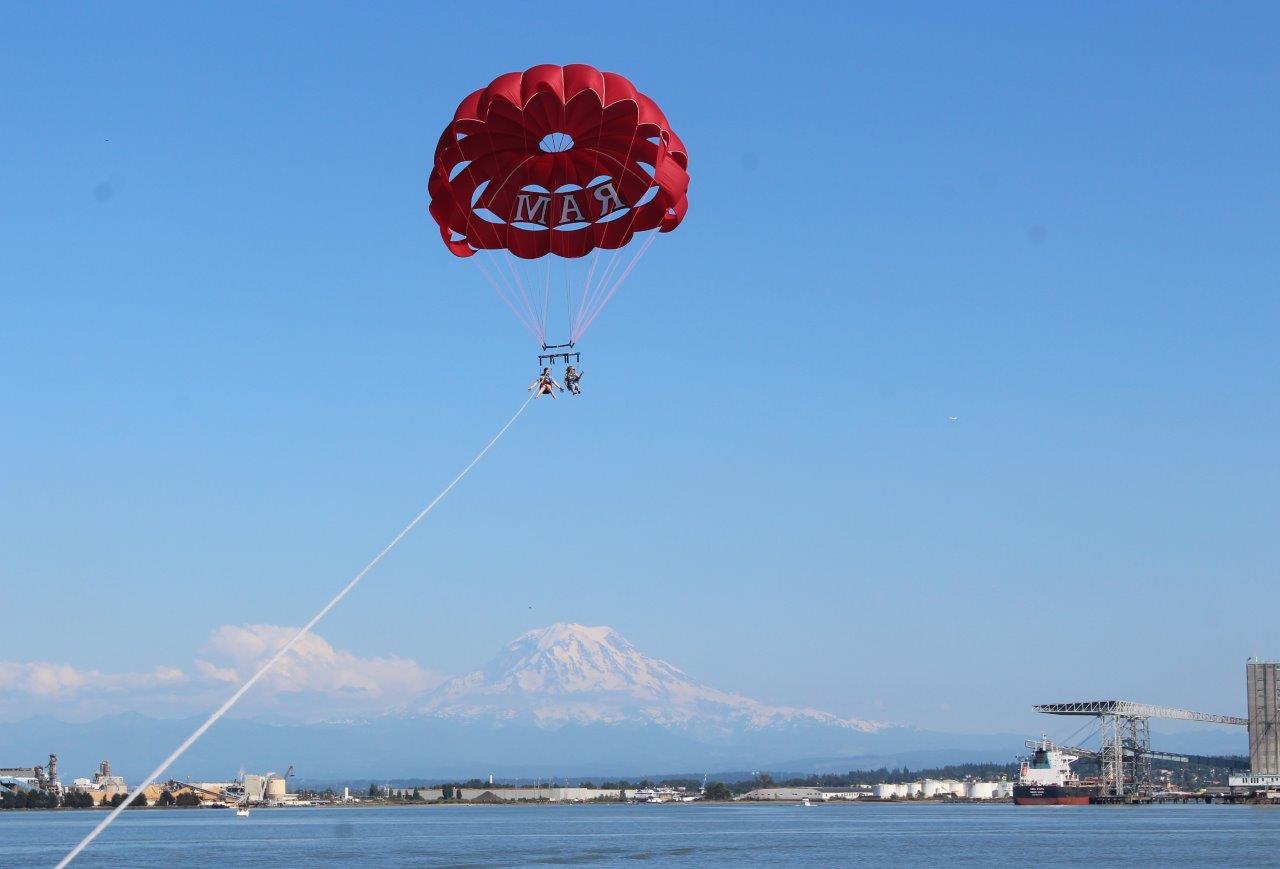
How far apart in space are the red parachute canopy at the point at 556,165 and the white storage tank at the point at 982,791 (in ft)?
453

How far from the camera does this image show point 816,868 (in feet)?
155

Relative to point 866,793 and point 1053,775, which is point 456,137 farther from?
point 866,793

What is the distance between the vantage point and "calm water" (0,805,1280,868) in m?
51.8

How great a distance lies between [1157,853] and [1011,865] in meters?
9.16

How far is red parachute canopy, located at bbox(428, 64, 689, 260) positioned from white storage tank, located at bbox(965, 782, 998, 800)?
453 ft

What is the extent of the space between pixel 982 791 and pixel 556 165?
463 feet

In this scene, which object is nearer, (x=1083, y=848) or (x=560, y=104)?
(x=560, y=104)

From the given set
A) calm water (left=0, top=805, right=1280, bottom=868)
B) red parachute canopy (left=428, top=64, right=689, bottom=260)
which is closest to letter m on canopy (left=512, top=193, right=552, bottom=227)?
red parachute canopy (left=428, top=64, right=689, bottom=260)

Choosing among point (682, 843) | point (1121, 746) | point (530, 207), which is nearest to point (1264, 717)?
point (1121, 746)

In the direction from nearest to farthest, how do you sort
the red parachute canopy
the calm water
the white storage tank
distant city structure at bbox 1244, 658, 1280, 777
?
1. the red parachute canopy
2. the calm water
3. distant city structure at bbox 1244, 658, 1280, 777
4. the white storage tank

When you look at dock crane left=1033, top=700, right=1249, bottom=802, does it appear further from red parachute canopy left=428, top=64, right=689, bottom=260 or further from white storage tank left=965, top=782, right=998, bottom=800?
red parachute canopy left=428, top=64, right=689, bottom=260

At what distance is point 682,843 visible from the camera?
211 ft

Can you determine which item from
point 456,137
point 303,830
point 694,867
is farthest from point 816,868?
point 303,830

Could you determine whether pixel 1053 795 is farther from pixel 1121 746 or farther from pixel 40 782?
pixel 40 782
